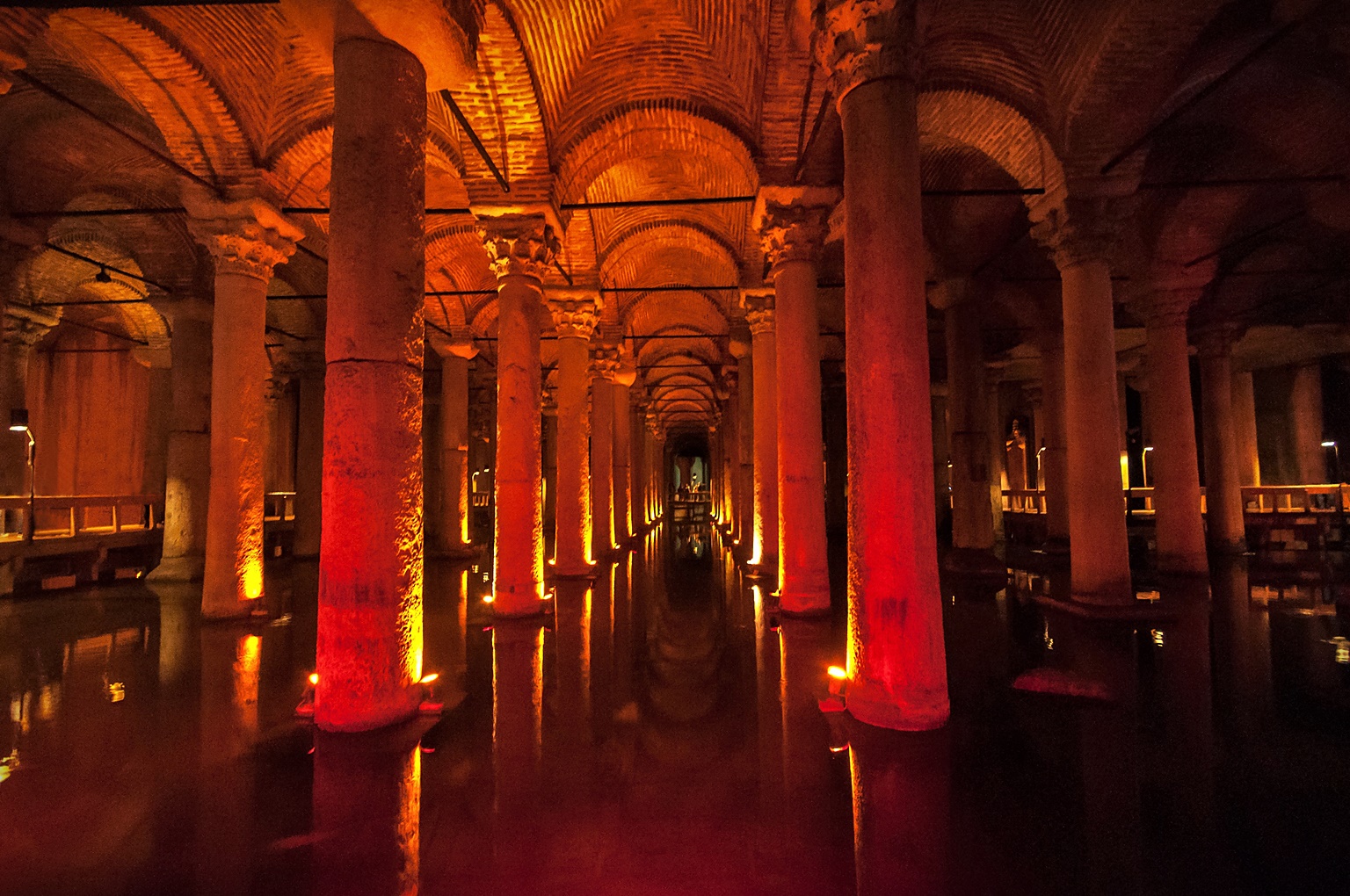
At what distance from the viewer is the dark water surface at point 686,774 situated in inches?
111

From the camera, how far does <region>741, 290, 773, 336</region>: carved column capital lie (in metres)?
11.6

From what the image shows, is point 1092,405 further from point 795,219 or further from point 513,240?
point 513,240

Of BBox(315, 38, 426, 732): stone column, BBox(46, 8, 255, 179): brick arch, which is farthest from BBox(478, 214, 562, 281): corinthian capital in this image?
BBox(315, 38, 426, 732): stone column

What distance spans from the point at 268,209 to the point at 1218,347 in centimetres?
1803

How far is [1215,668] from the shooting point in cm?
589

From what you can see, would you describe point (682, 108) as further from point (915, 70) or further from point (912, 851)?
point (912, 851)

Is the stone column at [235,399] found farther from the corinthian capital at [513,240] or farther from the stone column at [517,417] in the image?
the stone column at [517,417]

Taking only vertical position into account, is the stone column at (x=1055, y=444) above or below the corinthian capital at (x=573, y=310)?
below

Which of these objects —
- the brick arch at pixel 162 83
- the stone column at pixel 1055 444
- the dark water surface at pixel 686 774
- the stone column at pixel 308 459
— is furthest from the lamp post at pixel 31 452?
the stone column at pixel 1055 444

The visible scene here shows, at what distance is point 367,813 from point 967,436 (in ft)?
37.1

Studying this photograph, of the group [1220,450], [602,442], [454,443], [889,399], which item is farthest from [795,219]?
[1220,450]

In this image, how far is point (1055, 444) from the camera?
13953mm

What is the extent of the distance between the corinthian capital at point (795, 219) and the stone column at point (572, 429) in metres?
4.46

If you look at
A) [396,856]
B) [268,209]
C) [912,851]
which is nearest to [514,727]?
[396,856]
